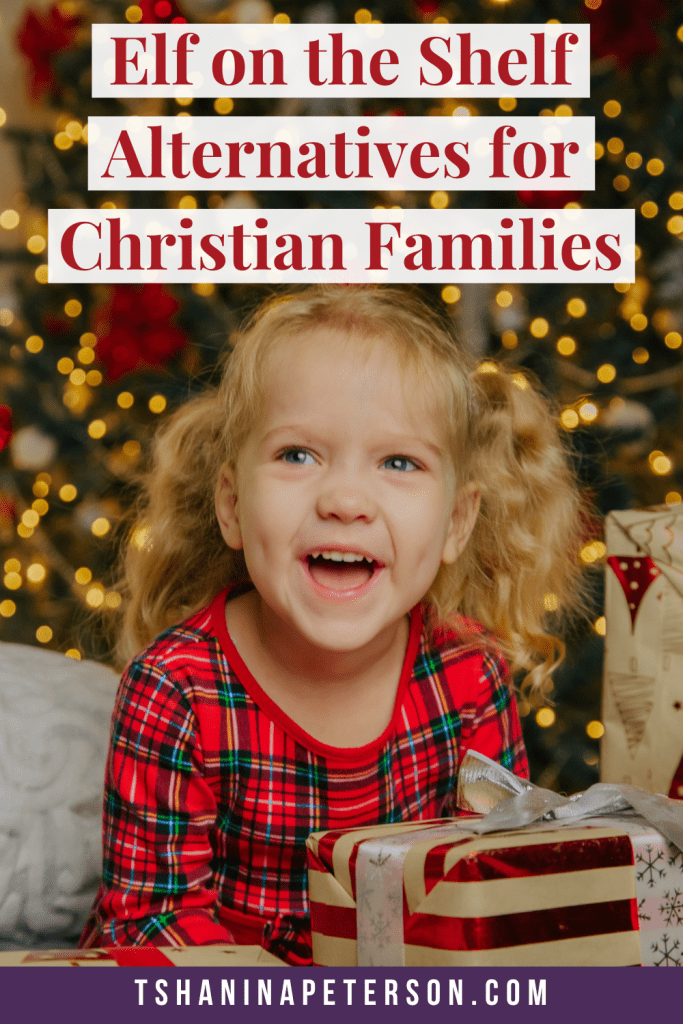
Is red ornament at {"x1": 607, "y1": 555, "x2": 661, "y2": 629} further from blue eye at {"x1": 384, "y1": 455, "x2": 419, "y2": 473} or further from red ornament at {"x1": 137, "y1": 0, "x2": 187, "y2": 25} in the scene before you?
red ornament at {"x1": 137, "y1": 0, "x2": 187, "y2": 25}

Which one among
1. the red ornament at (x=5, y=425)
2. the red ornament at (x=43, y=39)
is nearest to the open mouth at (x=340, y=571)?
the red ornament at (x=5, y=425)

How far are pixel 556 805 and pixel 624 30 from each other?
1.86 m

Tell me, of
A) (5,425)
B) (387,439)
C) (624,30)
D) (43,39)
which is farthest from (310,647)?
(43,39)

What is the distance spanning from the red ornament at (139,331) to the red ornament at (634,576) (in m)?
1.32

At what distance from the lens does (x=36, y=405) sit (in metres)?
2.12

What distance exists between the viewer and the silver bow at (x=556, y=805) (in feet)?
2.13

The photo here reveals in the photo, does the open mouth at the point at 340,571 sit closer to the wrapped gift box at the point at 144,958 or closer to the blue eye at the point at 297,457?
the blue eye at the point at 297,457

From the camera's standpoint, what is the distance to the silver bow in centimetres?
65

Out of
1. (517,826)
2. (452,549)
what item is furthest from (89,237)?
(517,826)

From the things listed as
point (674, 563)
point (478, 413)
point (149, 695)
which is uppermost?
point (478, 413)

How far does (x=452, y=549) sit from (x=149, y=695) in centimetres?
31

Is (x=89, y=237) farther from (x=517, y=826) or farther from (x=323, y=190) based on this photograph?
(x=517, y=826)

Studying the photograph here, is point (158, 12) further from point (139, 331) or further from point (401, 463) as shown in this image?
point (401, 463)

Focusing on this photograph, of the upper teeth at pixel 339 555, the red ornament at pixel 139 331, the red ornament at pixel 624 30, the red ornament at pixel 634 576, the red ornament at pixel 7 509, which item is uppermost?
the red ornament at pixel 624 30
